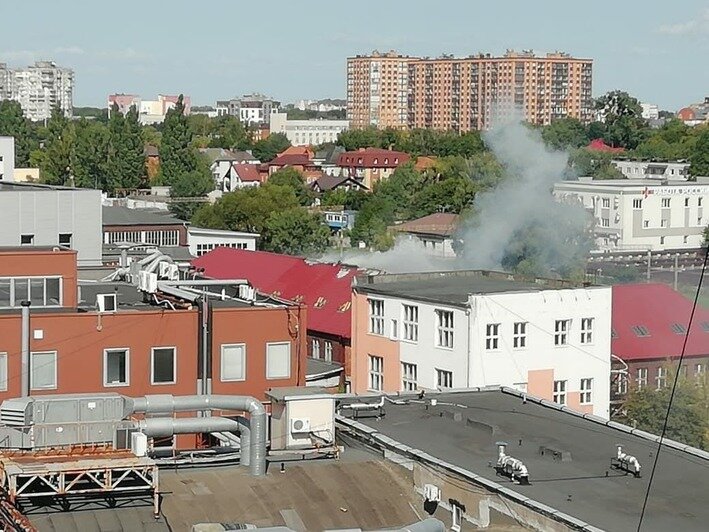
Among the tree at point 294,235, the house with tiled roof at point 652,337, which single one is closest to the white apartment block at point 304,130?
the tree at point 294,235

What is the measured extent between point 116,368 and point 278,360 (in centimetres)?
149

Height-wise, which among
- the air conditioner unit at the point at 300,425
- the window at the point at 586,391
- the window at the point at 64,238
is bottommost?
the window at the point at 586,391

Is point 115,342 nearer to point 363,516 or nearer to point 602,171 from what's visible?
point 363,516

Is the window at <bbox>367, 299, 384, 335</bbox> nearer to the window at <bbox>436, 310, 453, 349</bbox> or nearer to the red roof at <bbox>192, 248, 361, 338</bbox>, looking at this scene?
the window at <bbox>436, 310, 453, 349</bbox>

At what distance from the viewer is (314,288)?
2522 cm

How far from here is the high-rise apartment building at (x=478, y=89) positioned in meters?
93.6

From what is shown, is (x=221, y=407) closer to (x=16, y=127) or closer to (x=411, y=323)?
(x=411, y=323)

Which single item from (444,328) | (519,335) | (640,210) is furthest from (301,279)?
(640,210)

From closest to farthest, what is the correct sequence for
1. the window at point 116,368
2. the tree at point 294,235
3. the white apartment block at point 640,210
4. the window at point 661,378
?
the window at point 116,368 → the window at point 661,378 → the tree at point 294,235 → the white apartment block at point 640,210

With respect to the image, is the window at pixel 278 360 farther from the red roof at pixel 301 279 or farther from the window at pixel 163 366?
the red roof at pixel 301 279

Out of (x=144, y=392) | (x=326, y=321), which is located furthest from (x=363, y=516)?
(x=326, y=321)

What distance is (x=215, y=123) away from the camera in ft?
326

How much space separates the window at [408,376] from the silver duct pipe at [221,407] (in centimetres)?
850

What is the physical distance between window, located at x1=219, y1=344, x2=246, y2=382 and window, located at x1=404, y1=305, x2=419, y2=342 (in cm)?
519
